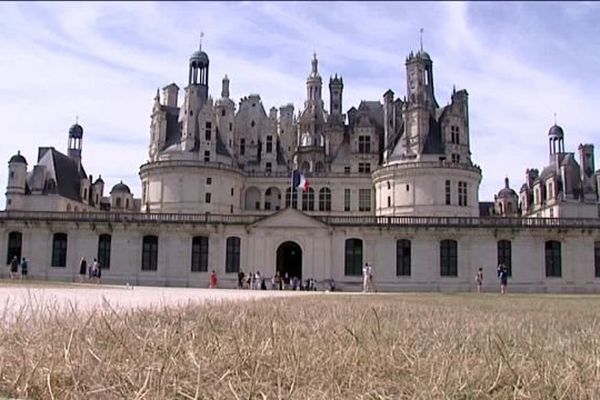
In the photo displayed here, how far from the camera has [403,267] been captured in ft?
156

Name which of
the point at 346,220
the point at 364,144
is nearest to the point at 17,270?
the point at 346,220

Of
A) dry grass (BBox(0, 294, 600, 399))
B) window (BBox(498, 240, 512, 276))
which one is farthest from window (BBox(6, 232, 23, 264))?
dry grass (BBox(0, 294, 600, 399))

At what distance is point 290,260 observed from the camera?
5191cm

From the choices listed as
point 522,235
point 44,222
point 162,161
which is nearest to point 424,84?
point 522,235

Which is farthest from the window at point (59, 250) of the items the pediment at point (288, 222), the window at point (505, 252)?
the window at point (505, 252)

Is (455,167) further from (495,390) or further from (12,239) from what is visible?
(495,390)

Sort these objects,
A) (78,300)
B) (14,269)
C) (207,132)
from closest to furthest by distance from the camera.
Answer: (78,300) < (14,269) < (207,132)

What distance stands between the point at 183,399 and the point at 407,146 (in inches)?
2243

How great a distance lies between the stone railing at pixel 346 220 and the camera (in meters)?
47.5

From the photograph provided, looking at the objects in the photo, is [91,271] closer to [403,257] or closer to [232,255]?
[232,255]

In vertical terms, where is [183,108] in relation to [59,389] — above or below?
above

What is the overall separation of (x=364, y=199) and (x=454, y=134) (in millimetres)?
11682

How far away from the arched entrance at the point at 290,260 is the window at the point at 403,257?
7.71m

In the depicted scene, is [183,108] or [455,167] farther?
[183,108]
